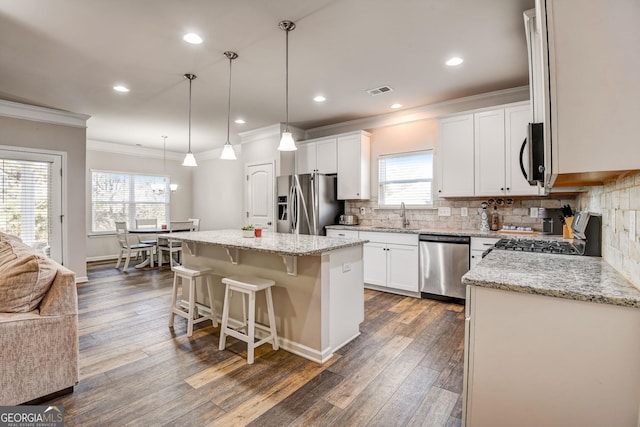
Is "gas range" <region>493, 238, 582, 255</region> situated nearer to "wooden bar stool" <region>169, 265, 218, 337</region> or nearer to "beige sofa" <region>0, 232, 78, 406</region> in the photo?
"wooden bar stool" <region>169, 265, 218, 337</region>

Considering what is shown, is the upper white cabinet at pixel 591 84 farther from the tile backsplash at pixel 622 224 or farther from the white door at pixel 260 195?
the white door at pixel 260 195

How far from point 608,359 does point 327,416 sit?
1.37 m

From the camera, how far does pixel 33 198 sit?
455 centimetres

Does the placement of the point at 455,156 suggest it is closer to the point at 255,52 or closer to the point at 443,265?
the point at 443,265

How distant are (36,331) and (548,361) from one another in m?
2.74

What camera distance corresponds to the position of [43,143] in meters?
4.61

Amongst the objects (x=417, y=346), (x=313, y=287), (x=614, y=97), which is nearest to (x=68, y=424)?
(x=313, y=287)

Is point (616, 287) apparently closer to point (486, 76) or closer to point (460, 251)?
point (460, 251)

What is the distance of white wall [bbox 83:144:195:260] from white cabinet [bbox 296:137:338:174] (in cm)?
431

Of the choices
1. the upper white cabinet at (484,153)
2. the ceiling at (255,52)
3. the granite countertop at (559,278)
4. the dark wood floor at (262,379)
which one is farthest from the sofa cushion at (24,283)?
the upper white cabinet at (484,153)

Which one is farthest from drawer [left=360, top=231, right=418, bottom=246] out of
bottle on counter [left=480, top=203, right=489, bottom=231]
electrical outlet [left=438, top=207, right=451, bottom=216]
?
bottle on counter [left=480, top=203, right=489, bottom=231]

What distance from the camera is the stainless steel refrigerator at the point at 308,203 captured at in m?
4.86

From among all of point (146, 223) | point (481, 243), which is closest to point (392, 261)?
point (481, 243)

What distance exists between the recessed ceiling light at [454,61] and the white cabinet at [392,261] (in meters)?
1.99
